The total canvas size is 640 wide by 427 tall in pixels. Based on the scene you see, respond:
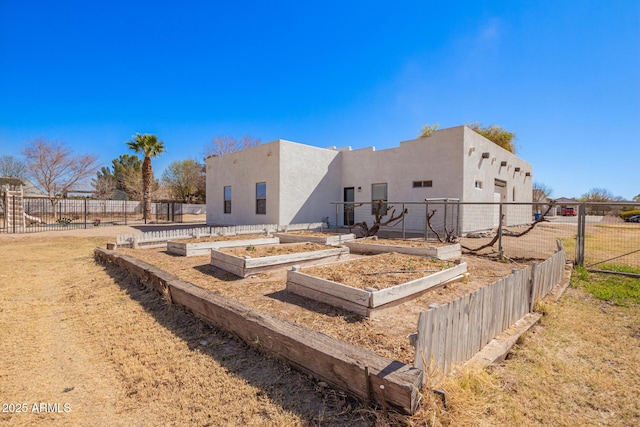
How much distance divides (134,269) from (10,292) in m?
1.93

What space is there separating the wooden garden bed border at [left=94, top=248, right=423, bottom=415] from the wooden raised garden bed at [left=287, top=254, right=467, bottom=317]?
1.05 meters

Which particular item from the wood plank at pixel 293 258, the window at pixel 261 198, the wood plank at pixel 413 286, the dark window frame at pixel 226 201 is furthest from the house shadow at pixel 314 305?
the dark window frame at pixel 226 201

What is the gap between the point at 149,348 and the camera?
3.21 meters

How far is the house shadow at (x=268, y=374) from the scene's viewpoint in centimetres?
211

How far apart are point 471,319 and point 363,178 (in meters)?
12.7

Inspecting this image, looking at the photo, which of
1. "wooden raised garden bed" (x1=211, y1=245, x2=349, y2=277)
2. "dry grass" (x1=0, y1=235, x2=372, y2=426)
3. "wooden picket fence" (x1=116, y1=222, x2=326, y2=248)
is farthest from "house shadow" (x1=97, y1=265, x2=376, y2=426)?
"wooden picket fence" (x1=116, y1=222, x2=326, y2=248)

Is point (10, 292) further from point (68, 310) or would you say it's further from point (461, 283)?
point (461, 283)

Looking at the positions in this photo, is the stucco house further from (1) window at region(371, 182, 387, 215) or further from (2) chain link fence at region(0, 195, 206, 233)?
(2) chain link fence at region(0, 195, 206, 233)

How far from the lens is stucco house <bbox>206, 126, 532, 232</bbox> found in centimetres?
1217

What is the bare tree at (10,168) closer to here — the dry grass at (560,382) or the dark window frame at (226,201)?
the dark window frame at (226,201)

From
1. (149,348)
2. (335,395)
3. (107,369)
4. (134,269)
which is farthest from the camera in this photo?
(134,269)

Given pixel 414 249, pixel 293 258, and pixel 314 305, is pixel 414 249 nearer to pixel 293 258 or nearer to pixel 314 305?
pixel 293 258

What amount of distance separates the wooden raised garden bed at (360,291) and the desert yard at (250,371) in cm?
14

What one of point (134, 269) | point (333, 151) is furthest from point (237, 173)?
point (134, 269)
